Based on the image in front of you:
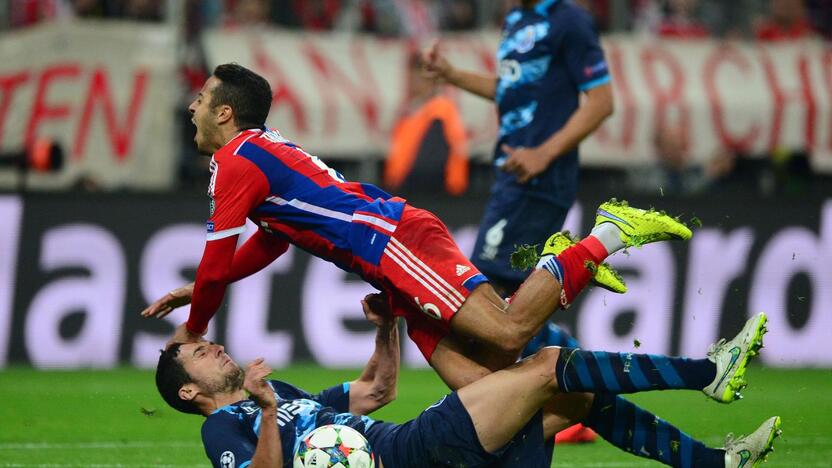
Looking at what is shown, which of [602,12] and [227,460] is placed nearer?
[227,460]

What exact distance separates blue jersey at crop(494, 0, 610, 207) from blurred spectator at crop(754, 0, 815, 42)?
871 cm

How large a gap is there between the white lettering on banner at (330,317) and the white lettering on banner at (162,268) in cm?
85

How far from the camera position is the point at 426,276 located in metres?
5.99

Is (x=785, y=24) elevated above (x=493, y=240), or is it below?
above

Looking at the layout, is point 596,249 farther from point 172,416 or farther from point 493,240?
point 172,416

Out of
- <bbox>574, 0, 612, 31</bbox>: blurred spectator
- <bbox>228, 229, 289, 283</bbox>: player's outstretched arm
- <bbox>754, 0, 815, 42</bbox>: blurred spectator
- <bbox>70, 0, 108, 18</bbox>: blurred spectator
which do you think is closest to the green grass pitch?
<bbox>228, 229, 289, 283</bbox>: player's outstretched arm

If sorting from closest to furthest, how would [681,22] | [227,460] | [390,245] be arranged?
[227,460] < [390,245] < [681,22]

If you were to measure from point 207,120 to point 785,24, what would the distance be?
11.1 metres

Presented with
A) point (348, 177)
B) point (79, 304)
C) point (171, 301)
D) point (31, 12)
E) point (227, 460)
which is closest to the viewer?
point (227, 460)

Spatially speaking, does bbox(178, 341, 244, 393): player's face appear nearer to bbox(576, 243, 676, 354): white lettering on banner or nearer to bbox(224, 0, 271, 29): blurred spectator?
bbox(576, 243, 676, 354): white lettering on banner

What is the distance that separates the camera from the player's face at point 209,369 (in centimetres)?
615

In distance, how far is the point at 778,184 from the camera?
14.0 meters

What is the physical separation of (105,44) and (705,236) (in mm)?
6639

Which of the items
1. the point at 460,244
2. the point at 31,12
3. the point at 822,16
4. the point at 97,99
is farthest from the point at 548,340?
the point at 822,16
